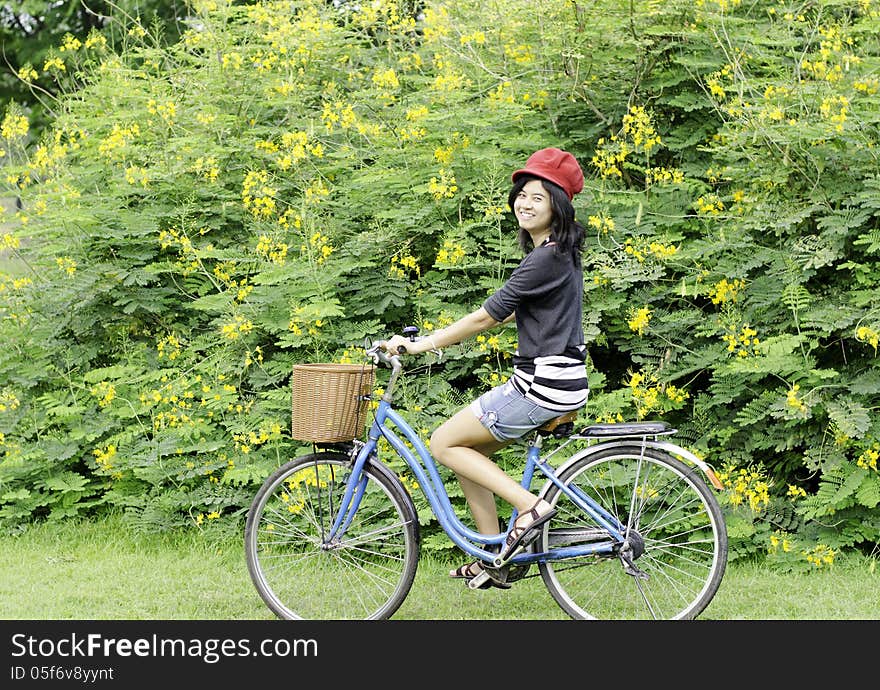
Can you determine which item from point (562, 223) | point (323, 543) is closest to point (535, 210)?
point (562, 223)

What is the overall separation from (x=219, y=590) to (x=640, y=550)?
2.15 meters

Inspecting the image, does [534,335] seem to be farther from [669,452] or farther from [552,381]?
[669,452]

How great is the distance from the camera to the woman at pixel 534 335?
4.08 m

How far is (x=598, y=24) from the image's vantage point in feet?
20.6

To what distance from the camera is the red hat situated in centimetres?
412

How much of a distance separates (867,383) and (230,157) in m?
4.14

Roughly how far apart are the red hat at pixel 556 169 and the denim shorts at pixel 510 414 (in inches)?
31.2

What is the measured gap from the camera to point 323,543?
14.6 feet

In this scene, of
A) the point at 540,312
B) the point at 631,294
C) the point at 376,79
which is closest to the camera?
the point at 540,312

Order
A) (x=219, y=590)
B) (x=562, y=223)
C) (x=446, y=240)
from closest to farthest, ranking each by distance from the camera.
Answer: (x=562, y=223) < (x=219, y=590) < (x=446, y=240)
